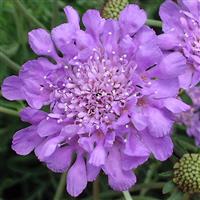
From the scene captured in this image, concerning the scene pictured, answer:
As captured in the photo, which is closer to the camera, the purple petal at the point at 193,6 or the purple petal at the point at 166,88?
the purple petal at the point at 166,88

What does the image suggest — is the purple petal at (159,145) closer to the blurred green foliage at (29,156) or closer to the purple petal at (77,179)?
the purple petal at (77,179)

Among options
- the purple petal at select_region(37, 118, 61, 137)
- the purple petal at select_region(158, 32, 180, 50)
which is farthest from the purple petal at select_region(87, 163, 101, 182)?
the purple petal at select_region(158, 32, 180, 50)

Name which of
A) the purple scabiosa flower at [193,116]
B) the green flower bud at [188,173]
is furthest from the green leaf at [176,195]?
the purple scabiosa flower at [193,116]

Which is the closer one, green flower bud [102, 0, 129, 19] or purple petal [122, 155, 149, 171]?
purple petal [122, 155, 149, 171]

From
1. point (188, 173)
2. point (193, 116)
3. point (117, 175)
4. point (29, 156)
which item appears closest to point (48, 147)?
point (117, 175)

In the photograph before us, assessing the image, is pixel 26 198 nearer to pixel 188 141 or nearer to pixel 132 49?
pixel 188 141

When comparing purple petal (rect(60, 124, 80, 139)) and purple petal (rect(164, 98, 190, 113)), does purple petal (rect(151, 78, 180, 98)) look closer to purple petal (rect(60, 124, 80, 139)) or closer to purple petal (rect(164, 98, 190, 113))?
purple petal (rect(164, 98, 190, 113))
